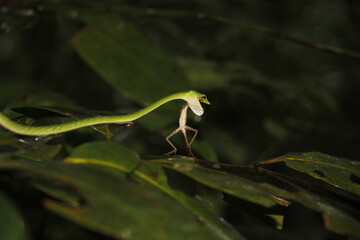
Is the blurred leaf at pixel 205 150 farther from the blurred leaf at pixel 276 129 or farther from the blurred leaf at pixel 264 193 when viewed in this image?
the blurred leaf at pixel 276 129

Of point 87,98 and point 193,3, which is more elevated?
point 193,3

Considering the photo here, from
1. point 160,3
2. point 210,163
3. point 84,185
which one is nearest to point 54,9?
point 210,163

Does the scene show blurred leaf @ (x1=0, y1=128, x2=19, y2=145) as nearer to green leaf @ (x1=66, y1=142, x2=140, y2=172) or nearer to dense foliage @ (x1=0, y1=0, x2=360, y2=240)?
dense foliage @ (x1=0, y1=0, x2=360, y2=240)

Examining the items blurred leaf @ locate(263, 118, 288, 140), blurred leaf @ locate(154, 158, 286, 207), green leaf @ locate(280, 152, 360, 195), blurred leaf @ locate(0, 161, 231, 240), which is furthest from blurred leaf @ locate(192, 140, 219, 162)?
blurred leaf @ locate(263, 118, 288, 140)

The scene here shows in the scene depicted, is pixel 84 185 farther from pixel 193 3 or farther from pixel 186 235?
pixel 193 3

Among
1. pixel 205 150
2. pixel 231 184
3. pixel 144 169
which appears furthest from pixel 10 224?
pixel 205 150

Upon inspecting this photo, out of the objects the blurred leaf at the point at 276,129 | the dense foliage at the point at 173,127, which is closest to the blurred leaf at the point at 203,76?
the dense foliage at the point at 173,127
